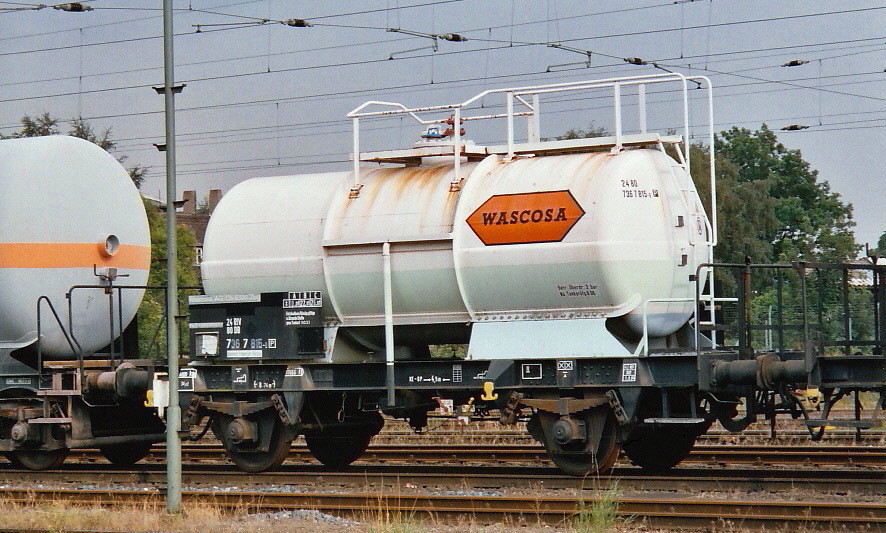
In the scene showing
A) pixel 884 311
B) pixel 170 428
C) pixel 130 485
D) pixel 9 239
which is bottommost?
pixel 130 485

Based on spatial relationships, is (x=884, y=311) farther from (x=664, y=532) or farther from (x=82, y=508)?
(x=82, y=508)

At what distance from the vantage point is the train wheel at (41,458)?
19.1 metres

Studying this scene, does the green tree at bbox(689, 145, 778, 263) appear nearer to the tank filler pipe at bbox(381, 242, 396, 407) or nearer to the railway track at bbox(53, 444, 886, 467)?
the railway track at bbox(53, 444, 886, 467)

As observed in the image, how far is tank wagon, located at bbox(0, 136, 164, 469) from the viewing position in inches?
719

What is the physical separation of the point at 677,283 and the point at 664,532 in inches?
162

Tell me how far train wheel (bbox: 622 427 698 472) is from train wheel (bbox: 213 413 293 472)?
14.8 feet

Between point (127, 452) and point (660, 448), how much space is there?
27.8 ft

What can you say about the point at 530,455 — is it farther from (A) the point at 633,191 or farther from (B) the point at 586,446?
(A) the point at 633,191

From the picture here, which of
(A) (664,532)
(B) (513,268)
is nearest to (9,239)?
(B) (513,268)

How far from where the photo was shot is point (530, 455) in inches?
741

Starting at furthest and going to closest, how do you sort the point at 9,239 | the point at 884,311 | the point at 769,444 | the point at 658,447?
the point at 769,444 → the point at 9,239 → the point at 658,447 → the point at 884,311

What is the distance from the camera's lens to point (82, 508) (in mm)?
14633

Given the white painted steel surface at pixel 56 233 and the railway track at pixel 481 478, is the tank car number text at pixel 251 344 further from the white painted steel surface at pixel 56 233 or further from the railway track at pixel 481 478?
the white painted steel surface at pixel 56 233

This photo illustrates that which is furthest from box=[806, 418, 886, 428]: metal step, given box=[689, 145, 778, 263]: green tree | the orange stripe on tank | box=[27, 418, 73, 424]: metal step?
box=[689, 145, 778, 263]: green tree
